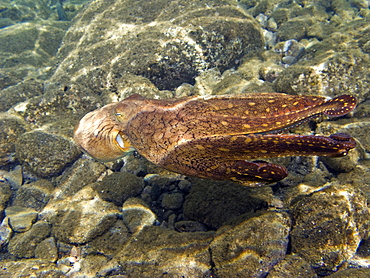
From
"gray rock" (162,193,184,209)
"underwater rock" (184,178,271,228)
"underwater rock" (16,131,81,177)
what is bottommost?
"gray rock" (162,193,184,209)

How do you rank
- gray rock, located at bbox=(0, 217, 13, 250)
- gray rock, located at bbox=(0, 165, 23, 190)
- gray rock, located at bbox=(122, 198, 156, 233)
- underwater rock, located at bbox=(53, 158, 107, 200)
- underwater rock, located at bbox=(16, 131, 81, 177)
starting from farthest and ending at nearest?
gray rock, located at bbox=(0, 165, 23, 190) → underwater rock, located at bbox=(16, 131, 81, 177) → underwater rock, located at bbox=(53, 158, 107, 200) → gray rock, located at bbox=(0, 217, 13, 250) → gray rock, located at bbox=(122, 198, 156, 233)

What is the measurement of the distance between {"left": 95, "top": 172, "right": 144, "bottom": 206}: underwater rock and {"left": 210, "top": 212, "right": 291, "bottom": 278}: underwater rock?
201 centimetres

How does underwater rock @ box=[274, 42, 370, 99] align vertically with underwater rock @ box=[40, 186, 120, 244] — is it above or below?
above

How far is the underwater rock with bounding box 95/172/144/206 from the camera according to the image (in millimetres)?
4168

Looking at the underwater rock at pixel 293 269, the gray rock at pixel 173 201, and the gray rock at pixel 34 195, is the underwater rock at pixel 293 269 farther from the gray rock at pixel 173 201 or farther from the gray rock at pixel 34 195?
the gray rock at pixel 34 195

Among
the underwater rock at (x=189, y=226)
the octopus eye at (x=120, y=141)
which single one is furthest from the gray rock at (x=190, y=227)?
the octopus eye at (x=120, y=141)

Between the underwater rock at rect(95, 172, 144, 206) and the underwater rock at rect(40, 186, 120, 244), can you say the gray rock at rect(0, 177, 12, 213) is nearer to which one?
the underwater rock at rect(40, 186, 120, 244)

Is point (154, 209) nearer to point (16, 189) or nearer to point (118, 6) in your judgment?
point (16, 189)

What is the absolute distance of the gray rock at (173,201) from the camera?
3895 mm

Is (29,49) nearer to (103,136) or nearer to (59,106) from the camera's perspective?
(59,106)

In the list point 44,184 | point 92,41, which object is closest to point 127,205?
point 44,184

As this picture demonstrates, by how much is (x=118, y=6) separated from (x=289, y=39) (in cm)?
647

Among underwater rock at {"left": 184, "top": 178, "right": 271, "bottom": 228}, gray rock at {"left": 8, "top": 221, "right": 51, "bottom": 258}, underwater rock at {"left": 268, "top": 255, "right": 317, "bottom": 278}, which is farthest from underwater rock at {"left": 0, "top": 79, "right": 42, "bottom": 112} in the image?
underwater rock at {"left": 268, "top": 255, "right": 317, "bottom": 278}

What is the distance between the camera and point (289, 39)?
292 inches
